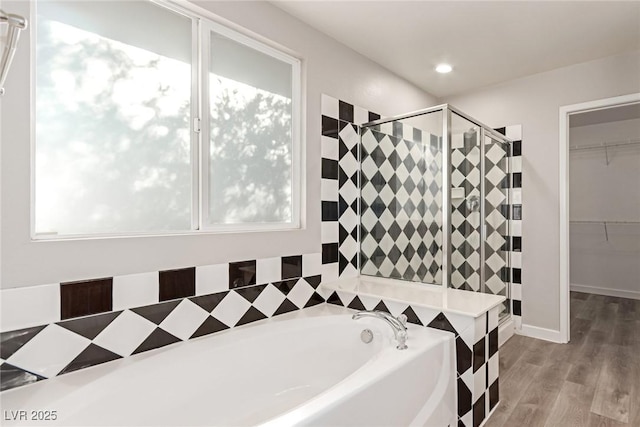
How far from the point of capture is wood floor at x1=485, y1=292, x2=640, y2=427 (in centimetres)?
191

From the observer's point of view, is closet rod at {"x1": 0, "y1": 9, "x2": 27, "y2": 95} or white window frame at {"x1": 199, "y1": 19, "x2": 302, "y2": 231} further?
white window frame at {"x1": 199, "y1": 19, "x2": 302, "y2": 231}

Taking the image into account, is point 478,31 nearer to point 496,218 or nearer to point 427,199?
point 427,199

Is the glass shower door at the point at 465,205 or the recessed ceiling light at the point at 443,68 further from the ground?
the recessed ceiling light at the point at 443,68

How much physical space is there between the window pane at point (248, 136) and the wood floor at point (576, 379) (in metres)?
1.80

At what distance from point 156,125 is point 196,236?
583 millimetres

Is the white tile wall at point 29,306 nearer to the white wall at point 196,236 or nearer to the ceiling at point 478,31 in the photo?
the white wall at point 196,236

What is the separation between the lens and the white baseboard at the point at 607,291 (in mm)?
4445

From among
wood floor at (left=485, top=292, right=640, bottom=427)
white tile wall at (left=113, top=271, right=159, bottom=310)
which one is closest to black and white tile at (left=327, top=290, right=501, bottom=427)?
wood floor at (left=485, top=292, right=640, bottom=427)

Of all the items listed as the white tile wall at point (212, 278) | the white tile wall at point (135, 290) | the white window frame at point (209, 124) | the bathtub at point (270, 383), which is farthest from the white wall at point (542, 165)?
the white tile wall at point (135, 290)

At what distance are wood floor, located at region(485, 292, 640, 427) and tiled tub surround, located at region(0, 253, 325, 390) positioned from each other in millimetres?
1493

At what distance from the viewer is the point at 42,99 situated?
4.53 feet

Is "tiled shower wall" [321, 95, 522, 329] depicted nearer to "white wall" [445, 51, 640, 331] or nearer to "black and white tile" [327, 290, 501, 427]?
"black and white tile" [327, 290, 501, 427]

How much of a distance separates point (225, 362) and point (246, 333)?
0.60 feet

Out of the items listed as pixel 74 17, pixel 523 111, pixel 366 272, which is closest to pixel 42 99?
pixel 74 17
